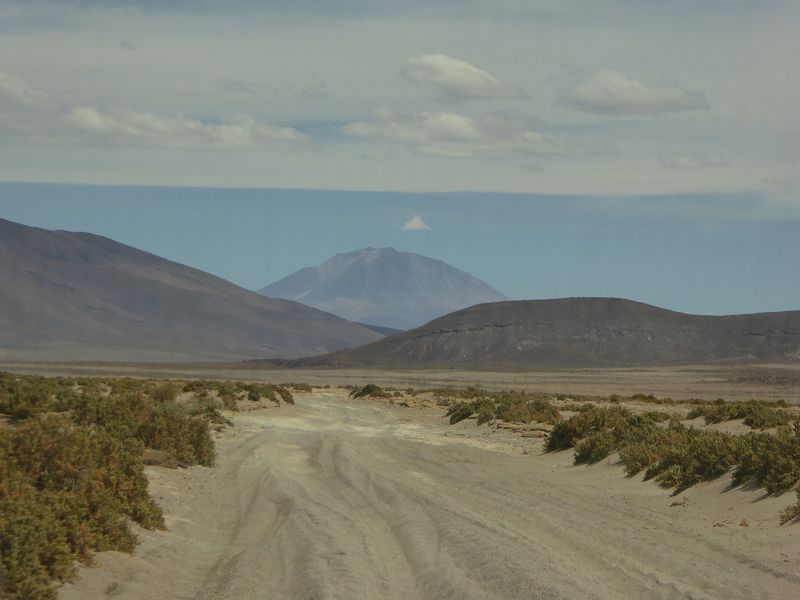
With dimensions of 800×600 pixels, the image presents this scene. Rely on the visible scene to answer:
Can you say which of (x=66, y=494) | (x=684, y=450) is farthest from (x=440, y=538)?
(x=684, y=450)

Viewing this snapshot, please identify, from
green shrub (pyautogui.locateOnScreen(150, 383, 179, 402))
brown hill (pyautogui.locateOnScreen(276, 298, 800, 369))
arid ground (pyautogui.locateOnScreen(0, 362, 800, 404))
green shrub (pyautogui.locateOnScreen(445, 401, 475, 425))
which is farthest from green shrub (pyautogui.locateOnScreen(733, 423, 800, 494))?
brown hill (pyautogui.locateOnScreen(276, 298, 800, 369))

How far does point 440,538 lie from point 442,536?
0.12 metres

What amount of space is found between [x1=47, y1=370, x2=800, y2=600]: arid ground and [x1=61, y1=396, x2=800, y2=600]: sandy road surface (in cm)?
3

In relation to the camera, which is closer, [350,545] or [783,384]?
[350,545]

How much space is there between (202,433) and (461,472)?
5267mm

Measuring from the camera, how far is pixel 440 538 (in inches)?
496

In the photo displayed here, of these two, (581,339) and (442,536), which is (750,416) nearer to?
(442,536)

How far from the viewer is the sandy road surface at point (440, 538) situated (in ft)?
33.2

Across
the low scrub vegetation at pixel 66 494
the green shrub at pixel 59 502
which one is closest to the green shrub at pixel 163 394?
the low scrub vegetation at pixel 66 494

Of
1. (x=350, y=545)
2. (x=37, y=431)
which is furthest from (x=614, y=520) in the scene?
(x=37, y=431)

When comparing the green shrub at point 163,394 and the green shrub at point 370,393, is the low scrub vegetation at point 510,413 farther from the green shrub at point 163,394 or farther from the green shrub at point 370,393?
the green shrub at point 370,393

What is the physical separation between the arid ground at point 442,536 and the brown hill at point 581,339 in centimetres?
13679

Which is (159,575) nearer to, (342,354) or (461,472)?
(461,472)

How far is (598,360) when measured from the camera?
536ft
